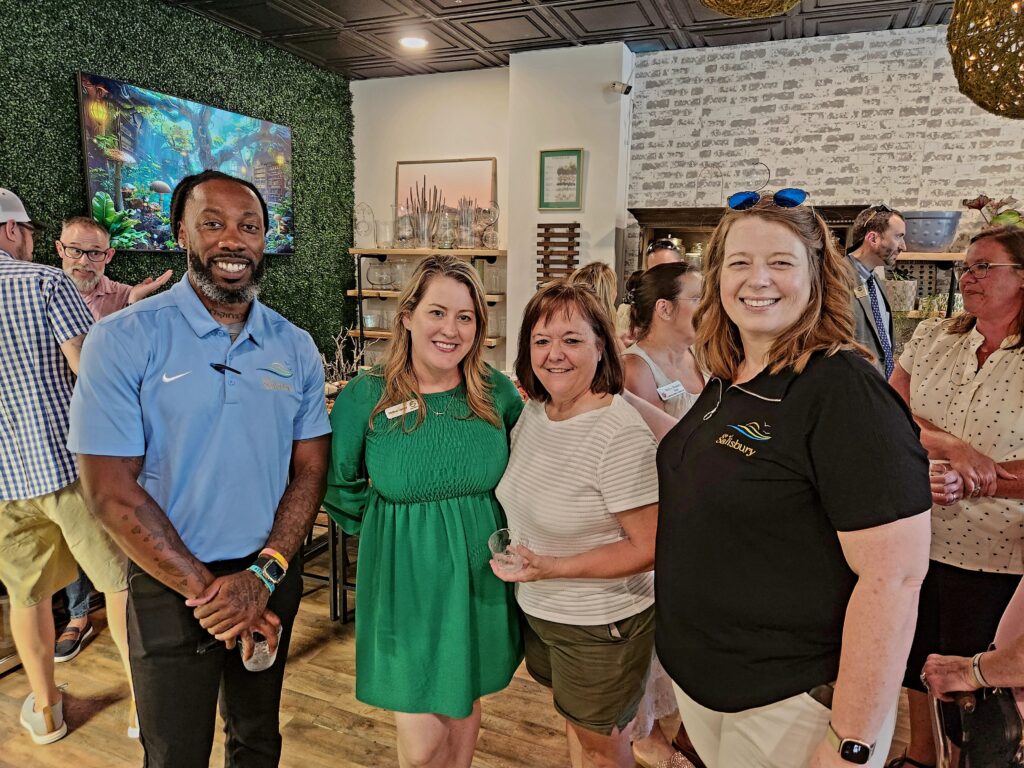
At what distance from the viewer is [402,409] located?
1.67 meters

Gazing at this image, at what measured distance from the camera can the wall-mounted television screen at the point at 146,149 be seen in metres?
4.04

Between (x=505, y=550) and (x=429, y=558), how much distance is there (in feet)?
0.73

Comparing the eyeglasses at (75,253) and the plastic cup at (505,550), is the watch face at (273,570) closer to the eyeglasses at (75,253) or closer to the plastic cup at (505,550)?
the plastic cup at (505,550)

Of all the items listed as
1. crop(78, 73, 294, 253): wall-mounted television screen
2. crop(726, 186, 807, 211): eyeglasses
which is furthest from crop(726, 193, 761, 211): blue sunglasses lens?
crop(78, 73, 294, 253): wall-mounted television screen

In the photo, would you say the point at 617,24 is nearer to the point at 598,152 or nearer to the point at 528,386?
the point at 598,152

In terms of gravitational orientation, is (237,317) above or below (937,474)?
above

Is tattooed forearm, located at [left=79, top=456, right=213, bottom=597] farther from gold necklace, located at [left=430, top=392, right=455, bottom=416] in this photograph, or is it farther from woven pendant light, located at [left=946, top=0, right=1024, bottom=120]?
woven pendant light, located at [left=946, top=0, right=1024, bottom=120]

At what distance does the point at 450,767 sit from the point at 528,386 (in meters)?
1.06

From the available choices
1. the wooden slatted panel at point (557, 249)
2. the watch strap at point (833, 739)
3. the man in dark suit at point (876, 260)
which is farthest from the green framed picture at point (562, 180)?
the watch strap at point (833, 739)

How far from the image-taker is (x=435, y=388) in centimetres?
174

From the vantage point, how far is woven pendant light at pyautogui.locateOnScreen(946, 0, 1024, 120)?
4.46 ft

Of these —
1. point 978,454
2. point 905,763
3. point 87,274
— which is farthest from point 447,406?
point 87,274

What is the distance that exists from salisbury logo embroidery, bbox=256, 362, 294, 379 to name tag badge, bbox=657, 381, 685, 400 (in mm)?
1305

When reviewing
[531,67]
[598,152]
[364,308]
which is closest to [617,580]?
[598,152]
